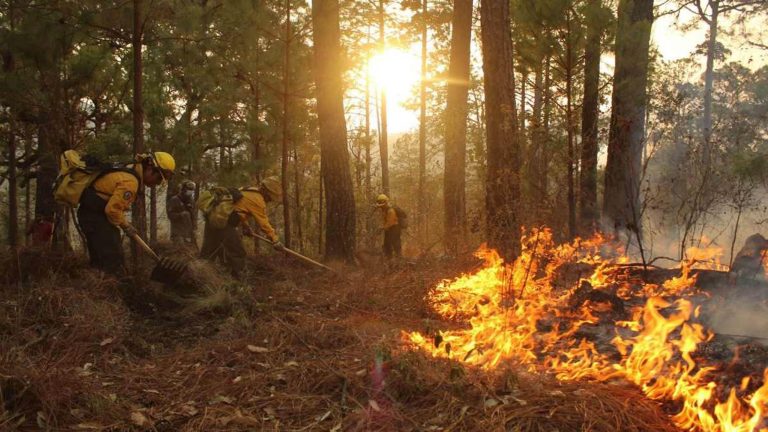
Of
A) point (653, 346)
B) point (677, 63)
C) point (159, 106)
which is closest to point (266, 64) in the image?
point (159, 106)

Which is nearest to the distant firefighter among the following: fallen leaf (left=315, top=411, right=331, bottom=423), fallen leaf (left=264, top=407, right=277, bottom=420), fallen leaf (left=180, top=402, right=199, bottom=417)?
fallen leaf (left=315, top=411, right=331, bottom=423)

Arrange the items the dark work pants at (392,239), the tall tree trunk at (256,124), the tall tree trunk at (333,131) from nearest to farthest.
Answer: the tall tree trunk at (333,131) → the dark work pants at (392,239) → the tall tree trunk at (256,124)

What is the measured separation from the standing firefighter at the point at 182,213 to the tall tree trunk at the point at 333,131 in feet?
14.5

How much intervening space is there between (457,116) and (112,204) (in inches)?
289

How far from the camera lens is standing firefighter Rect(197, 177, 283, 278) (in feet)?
25.5

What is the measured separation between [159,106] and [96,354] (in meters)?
9.74

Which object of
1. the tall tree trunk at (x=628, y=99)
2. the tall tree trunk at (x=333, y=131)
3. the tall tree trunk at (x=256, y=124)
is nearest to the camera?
the tall tree trunk at (x=333, y=131)

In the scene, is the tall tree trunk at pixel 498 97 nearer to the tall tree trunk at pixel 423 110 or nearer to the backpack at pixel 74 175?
the backpack at pixel 74 175

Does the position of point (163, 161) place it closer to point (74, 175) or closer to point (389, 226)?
point (74, 175)

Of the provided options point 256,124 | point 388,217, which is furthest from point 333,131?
point 256,124

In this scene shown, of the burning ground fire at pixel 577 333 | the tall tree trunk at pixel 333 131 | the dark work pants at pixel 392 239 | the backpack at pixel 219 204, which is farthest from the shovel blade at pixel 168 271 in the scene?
the dark work pants at pixel 392 239

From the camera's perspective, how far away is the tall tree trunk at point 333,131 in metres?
9.02

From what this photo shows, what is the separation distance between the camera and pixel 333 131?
9062mm

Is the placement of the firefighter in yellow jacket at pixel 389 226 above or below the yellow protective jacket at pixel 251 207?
below
